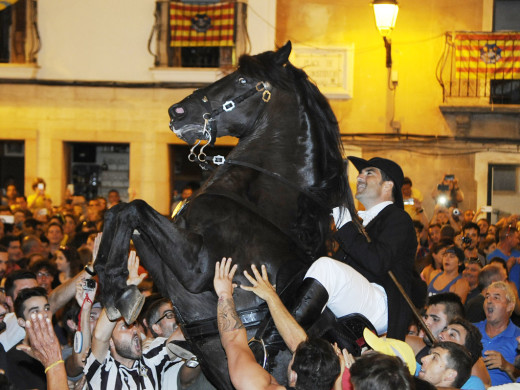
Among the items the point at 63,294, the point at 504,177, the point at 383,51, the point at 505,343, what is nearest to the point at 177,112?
the point at 63,294

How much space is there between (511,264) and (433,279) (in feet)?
4.36

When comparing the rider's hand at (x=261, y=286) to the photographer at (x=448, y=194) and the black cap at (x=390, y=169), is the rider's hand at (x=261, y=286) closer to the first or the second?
the black cap at (x=390, y=169)

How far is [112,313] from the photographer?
517cm

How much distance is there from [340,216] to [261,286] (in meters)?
0.82

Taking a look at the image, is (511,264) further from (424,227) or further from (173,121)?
(173,121)

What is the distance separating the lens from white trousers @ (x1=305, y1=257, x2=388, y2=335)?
517 centimetres

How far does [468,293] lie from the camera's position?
967cm

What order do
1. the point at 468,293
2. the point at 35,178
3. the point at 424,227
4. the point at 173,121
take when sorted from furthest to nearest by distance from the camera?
the point at 35,178
the point at 424,227
the point at 468,293
the point at 173,121

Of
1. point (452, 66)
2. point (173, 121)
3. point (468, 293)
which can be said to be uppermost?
point (452, 66)

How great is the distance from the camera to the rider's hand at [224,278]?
5160 millimetres

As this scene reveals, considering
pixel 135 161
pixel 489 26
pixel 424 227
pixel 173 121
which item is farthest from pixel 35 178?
pixel 173 121

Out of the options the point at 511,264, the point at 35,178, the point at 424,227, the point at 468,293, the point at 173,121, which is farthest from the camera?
the point at 35,178

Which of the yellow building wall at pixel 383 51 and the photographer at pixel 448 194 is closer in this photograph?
the photographer at pixel 448 194

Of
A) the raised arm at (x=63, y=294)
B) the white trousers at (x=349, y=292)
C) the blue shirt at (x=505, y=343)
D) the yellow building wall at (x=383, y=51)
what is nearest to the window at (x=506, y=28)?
the yellow building wall at (x=383, y=51)
